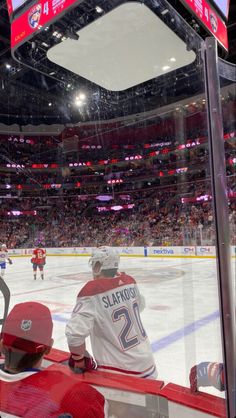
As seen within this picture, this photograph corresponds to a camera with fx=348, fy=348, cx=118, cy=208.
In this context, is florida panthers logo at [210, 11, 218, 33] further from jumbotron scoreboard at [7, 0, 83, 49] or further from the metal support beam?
the metal support beam

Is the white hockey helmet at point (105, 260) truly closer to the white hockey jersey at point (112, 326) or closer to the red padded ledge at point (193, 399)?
the white hockey jersey at point (112, 326)

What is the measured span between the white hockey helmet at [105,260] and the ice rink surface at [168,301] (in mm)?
41

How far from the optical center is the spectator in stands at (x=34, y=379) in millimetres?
474

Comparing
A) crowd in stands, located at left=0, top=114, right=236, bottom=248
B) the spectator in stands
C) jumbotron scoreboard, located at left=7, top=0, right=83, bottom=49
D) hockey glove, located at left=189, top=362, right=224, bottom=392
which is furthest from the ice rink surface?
jumbotron scoreboard, located at left=7, top=0, right=83, bottom=49

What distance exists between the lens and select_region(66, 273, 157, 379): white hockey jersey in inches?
37.5

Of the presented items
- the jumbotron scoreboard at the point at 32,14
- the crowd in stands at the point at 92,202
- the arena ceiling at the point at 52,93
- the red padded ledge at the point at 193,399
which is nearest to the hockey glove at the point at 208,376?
the red padded ledge at the point at 193,399

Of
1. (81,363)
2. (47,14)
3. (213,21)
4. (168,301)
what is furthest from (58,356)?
(168,301)

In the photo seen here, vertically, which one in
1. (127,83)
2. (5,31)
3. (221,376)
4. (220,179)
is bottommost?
(221,376)

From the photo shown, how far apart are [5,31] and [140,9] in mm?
3206

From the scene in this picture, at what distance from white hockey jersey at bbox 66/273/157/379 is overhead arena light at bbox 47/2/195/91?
0.74m

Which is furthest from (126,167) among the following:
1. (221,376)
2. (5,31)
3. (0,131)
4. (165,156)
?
(5,31)

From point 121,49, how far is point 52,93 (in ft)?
1.15

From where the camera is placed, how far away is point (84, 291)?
0.97 meters

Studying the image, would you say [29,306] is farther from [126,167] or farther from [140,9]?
[140,9]
